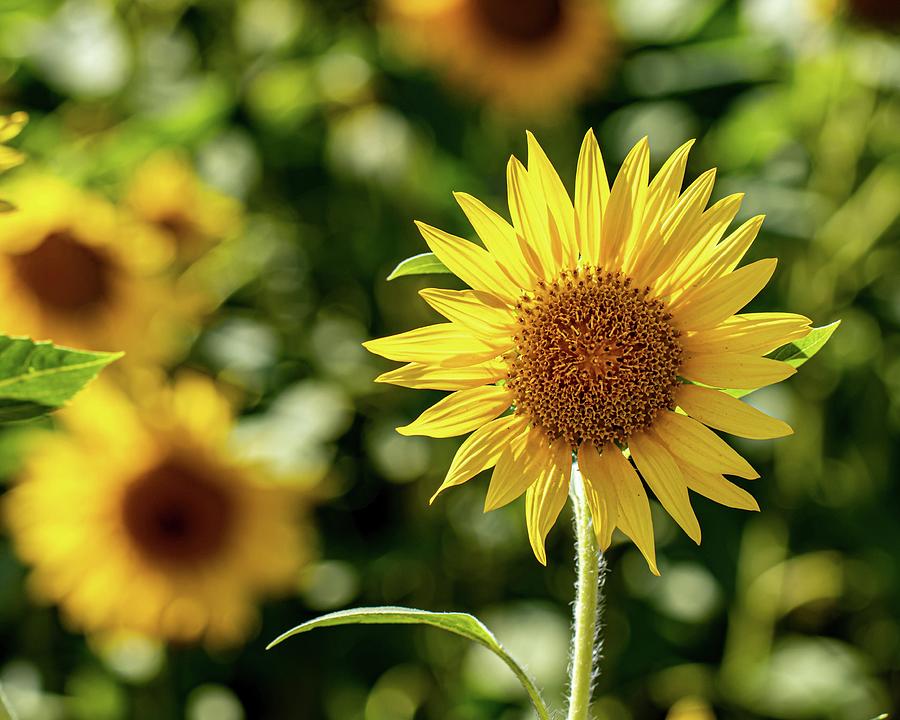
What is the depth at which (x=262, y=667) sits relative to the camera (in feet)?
8.52

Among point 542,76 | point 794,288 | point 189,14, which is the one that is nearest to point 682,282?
point 794,288

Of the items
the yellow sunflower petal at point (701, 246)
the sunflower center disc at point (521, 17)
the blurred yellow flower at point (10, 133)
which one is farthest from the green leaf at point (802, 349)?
the sunflower center disc at point (521, 17)

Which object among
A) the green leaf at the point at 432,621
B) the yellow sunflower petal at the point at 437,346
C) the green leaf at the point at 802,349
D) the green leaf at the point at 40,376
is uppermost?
the green leaf at the point at 802,349

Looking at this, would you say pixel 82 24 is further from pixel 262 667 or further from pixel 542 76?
pixel 262 667

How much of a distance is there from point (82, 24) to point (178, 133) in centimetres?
44

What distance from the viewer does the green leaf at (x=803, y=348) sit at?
0.96 m

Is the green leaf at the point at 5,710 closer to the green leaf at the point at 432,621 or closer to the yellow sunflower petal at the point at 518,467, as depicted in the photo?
the green leaf at the point at 432,621

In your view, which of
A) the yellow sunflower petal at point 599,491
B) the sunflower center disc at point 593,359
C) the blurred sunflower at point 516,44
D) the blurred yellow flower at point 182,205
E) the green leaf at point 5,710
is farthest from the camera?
the blurred sunflower at point 516,44

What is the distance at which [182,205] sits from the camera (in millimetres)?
3045

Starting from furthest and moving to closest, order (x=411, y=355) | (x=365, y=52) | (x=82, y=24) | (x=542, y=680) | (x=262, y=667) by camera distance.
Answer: (x=365, y=52) → (x=82, y=24) → (x=262, y=667) → (x=542, y=680) → (x=411, y=355)

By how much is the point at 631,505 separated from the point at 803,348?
0.20 meters

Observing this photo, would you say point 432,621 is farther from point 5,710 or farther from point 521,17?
point 521,17

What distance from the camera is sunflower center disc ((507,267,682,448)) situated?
1.07 m

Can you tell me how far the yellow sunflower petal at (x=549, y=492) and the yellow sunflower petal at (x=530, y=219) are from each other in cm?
16
